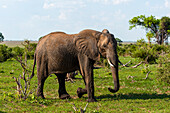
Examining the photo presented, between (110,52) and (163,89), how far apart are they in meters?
5.41

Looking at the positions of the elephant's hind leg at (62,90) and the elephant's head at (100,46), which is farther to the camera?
the elephant's hind leg at (62,90)

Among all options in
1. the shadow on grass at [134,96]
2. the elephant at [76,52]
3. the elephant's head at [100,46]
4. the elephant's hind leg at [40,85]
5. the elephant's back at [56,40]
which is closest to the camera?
the elephant's head at [100,46]

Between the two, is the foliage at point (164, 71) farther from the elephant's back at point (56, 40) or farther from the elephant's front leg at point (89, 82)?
the elephant's back at point (56, 40)

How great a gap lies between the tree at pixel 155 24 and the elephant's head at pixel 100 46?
48.2m

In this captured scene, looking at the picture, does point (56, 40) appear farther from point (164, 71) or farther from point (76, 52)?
point (164, 71)

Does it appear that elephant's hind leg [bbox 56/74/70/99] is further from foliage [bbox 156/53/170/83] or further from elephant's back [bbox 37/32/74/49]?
foliage [bbox 156/53/170/83]

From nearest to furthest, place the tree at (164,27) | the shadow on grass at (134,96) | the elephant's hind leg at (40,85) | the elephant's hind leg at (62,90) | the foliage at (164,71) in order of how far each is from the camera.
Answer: the elephant's hind leg at (40,85), the elephant's hind leg at (62,90), the shadow on grass at (134,96), the foliage at (164,71), the tree at (164,27)

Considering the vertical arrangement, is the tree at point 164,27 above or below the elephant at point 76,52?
above

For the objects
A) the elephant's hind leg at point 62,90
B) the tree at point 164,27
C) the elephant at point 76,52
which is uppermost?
the tree at point 164,27

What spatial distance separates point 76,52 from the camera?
9.08 meters

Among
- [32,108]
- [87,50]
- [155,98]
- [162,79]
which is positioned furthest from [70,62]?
[162,79]

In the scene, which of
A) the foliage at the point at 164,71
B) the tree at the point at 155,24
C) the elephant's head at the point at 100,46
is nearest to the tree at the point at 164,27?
the tree at the point at 155,24

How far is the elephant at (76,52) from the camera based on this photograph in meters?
8.81

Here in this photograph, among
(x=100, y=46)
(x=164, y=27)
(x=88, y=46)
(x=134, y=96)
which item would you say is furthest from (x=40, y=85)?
(x=164, y=27)
